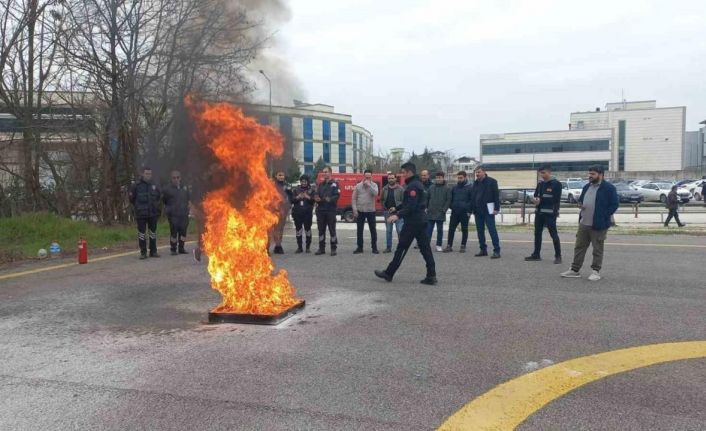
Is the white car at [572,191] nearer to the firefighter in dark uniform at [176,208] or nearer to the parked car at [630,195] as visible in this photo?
the parked car at [630,195]

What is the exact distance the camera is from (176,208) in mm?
11531

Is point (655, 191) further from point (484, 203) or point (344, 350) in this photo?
point (344, 350)

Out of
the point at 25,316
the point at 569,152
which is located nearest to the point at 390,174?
the point at 25,316

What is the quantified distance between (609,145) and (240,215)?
91.5 meters

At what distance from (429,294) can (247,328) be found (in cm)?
266

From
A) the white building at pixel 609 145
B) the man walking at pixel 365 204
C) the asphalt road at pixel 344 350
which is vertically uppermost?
the white building at pixel 609 145

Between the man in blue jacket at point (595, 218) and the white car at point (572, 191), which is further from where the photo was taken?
the white car at point (572, 191)

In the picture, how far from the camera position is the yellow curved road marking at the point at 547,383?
11.3 feet

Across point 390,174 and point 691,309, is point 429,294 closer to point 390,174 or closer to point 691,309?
point 691,309

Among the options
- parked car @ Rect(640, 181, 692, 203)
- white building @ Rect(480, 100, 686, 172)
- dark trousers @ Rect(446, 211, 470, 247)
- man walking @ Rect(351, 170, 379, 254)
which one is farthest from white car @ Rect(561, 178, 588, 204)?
white building @ Rect(480, 100, 686, 172)

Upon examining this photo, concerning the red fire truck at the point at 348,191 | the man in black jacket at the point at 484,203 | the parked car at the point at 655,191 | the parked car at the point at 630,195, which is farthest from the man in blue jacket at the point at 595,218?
the parked car at the point at 655,191

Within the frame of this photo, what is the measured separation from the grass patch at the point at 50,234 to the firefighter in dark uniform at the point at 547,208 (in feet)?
33.0

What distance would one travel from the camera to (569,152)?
86562 mm

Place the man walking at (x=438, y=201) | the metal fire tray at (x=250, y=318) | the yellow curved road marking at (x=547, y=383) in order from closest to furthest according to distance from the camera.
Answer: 1. the yellow curved road marking at (x=547, y=383)
2. the metal fire tray at (x=250, y=318)
3. the man walking at (x=438, y=201)
